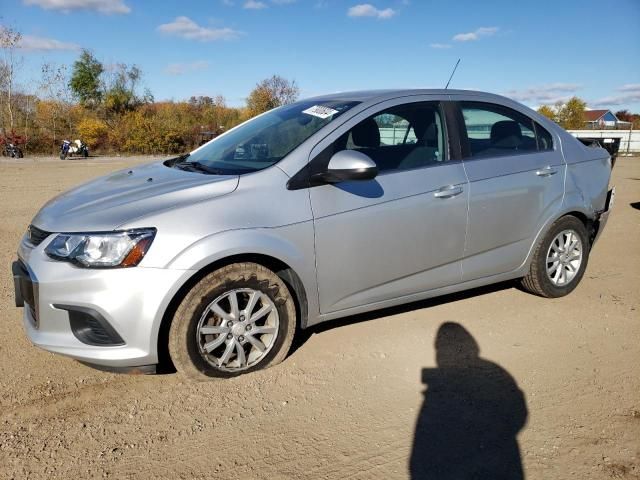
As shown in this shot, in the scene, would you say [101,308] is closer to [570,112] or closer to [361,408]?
[361,408]

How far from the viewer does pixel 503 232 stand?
13.3ft

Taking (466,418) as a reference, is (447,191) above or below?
above

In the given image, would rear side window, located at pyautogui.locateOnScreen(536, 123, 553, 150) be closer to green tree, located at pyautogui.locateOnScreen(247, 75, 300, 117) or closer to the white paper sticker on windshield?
the white paper sticker on windshield

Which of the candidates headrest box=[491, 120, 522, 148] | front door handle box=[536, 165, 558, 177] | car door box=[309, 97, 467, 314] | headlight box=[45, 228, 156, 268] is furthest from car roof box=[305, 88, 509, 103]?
headlight box=[45, 228, 156, 268]

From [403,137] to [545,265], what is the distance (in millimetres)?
1728

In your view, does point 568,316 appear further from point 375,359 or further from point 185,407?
point 185,407

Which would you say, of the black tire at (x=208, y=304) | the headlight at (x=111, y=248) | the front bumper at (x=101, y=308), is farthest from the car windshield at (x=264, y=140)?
the front bumper at (x=101, y=308)

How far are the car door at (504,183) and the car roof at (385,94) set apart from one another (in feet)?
0.33

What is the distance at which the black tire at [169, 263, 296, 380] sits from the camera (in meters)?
2.93

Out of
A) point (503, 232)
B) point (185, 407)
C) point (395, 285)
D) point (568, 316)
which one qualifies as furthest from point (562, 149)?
point (185, 407)

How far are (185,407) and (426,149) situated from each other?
2.39m

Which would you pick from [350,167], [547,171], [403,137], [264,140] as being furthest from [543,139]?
[264,140]

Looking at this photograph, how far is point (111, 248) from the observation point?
110 inches

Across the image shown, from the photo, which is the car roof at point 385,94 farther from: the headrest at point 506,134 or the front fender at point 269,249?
the front fender at point 269,249
